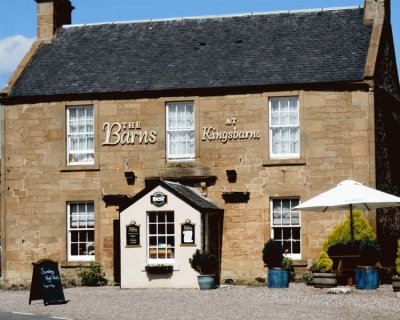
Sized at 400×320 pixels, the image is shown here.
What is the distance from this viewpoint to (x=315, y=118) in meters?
29.5

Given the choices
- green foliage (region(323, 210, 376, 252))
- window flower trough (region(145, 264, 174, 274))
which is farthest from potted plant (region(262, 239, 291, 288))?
window flower trough (region(145, 264, 174, 274))

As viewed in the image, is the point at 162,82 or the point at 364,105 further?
the point at 162,82

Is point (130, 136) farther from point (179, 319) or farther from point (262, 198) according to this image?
point (179, 319)

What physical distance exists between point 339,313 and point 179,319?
10.5ft

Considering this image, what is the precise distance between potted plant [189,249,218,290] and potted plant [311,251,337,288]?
3259 millimetres

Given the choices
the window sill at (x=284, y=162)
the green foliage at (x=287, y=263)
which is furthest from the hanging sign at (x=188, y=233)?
the window sill at (x=284, y=162)

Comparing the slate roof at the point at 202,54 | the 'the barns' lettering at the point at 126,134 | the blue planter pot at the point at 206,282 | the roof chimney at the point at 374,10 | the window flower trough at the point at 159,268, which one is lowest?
the blue planter pot at the point at 206,282

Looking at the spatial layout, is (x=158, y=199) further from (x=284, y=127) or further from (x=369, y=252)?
(x=369, y=252)

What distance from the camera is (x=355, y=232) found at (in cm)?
2778

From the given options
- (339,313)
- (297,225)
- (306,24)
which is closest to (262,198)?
(297,225)

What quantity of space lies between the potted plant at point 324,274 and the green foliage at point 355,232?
263 centimetres

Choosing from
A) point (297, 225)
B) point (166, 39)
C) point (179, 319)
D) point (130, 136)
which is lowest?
point (179, 319)

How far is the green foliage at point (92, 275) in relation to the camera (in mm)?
30547

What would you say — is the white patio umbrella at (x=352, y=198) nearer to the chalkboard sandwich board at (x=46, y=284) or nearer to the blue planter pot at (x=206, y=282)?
the blue planter pot at (x=206, y=282)
